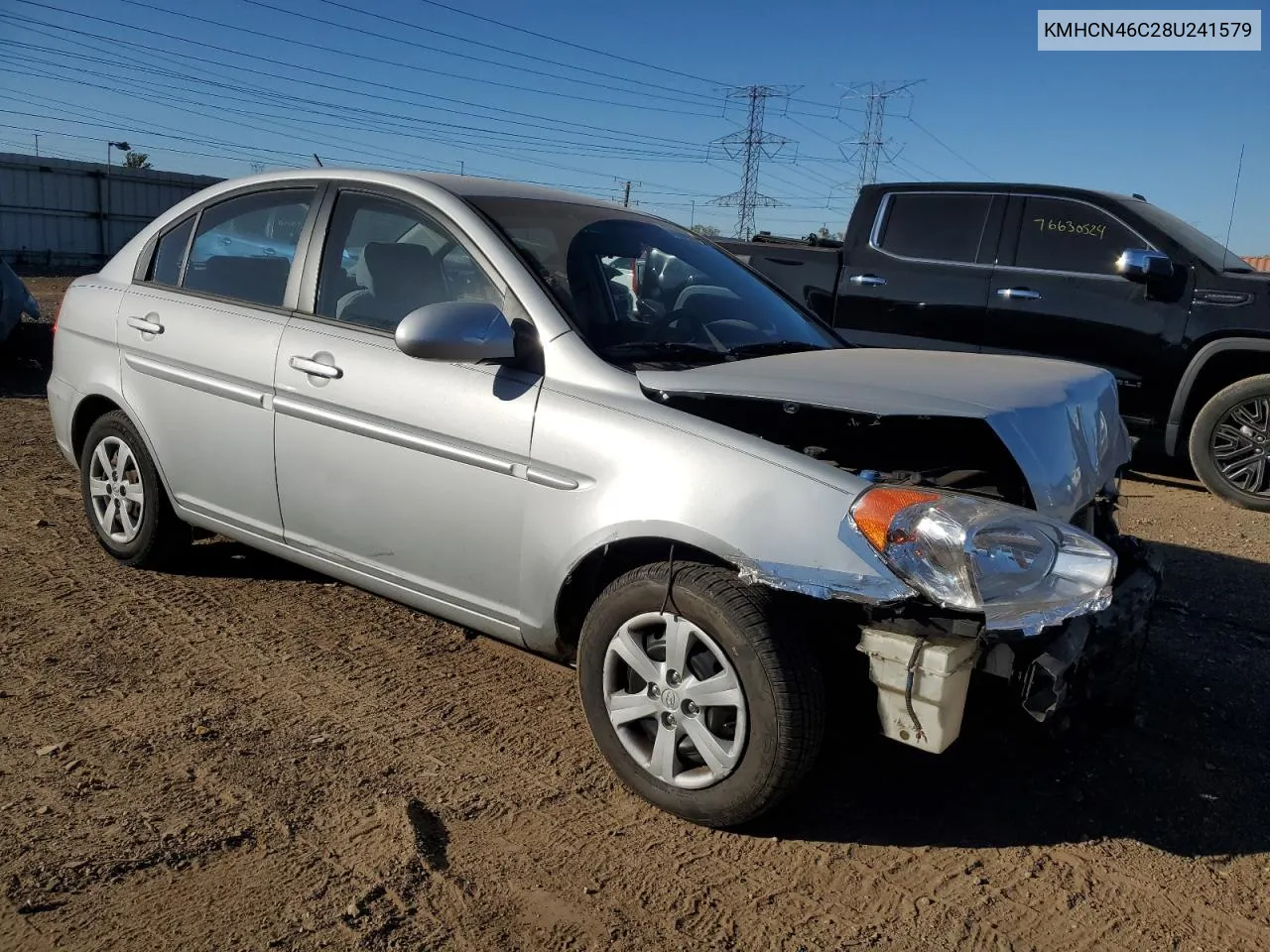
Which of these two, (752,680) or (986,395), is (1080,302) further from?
(752,680)

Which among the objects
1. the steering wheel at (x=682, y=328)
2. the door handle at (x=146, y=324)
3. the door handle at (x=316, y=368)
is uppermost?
the steering wheel at (x=682, y=328)

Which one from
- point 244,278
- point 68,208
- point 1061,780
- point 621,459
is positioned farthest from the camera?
point 68,208

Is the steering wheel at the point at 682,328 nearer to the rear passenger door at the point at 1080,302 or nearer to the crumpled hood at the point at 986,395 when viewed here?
the crumpled hood at the point at 986,395

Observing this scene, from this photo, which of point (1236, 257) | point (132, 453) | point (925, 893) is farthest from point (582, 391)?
point (1236, 257)

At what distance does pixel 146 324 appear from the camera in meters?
4.39

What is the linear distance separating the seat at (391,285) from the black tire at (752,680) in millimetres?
1373

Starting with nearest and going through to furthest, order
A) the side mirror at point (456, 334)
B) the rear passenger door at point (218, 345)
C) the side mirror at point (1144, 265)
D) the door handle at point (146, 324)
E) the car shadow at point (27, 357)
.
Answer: the side mirror at point (456, 334) → the rear passenger door at point (218, 345) → the door handle at point (146, 324) → the side mirror at point (1144, 265) → the car shadow at point (27, 357)

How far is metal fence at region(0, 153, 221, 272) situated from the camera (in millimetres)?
24656

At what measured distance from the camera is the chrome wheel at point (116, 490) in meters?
4.57

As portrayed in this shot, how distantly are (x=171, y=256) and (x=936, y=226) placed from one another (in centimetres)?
544

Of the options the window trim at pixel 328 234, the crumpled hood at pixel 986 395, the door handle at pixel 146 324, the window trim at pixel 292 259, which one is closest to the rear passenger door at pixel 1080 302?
the crumpled hood at pixel 986 395

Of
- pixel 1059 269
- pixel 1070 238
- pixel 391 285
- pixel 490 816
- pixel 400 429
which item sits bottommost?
pixel 490 816

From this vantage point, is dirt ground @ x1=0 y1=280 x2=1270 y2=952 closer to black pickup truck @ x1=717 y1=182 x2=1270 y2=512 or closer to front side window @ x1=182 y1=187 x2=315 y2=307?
front side window @ x1=182 y1=187 x2=315 y2=307

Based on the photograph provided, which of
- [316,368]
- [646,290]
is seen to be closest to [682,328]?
[646,290]
